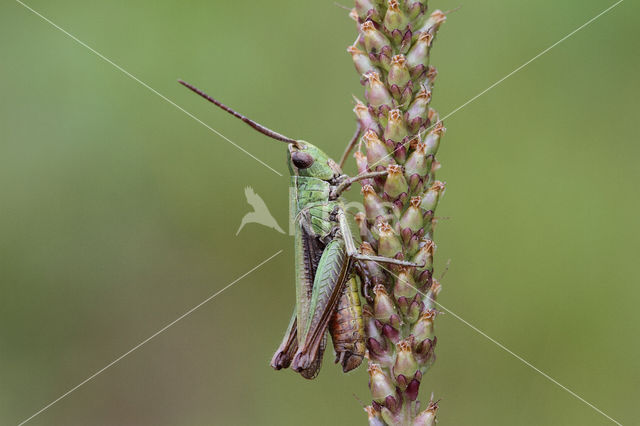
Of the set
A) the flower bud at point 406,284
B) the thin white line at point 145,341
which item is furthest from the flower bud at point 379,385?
the thin white line at point 145,341

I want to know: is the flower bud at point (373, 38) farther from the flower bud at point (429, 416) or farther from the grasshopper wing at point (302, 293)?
the flower bud at point (429, 416)

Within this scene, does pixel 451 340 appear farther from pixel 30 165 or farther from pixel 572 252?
pixel 30 165

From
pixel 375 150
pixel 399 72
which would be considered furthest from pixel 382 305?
pixel 399 72

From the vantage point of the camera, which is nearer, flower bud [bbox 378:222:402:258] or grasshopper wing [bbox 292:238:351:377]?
flower bud [bbox 378:222:402:258]

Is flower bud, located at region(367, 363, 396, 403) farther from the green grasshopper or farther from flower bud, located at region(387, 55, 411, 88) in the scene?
flower bud, located at region(387, 55, 411, 88)

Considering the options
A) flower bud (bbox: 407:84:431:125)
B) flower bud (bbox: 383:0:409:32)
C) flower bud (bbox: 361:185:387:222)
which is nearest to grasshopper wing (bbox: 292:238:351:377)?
flower bud (bbox: 361:185:387:222)

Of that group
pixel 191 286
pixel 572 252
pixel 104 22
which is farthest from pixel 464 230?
pixel 104 22
